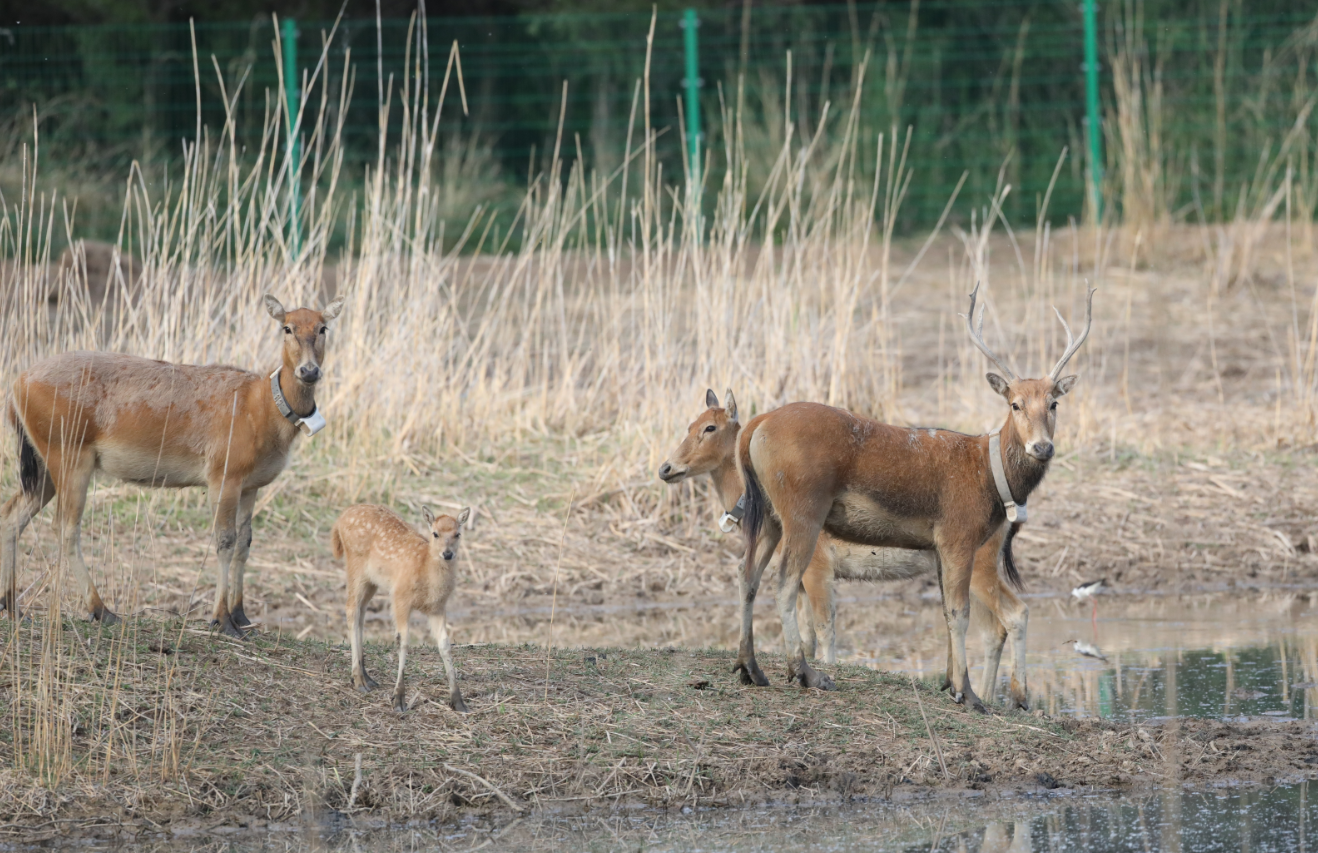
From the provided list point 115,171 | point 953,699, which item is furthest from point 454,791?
point 115,171

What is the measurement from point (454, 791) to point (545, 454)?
5431 millimetres

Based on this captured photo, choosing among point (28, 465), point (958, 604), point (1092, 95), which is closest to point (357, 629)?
point (28, 465)

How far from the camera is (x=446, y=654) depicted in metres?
6.14

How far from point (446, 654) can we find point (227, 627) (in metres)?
1.30

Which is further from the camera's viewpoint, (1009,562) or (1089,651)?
(1089,651)

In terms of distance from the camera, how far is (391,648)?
7305 mm

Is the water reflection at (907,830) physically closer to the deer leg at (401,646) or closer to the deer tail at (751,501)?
the deer leg at (401,646)

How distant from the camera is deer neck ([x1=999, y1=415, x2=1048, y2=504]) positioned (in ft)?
22.6

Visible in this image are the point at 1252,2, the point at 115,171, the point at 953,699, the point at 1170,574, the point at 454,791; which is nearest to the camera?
the point at 454,791

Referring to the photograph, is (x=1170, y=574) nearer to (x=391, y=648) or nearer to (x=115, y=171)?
(x=391, y=648)

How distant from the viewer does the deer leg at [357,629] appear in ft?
21.0

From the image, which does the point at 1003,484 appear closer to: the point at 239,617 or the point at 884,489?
the point at 884,489

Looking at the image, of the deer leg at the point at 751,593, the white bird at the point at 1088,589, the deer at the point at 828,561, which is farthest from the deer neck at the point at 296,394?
the white bird at the point at 1088,589

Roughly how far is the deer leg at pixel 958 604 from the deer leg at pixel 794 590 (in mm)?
517
